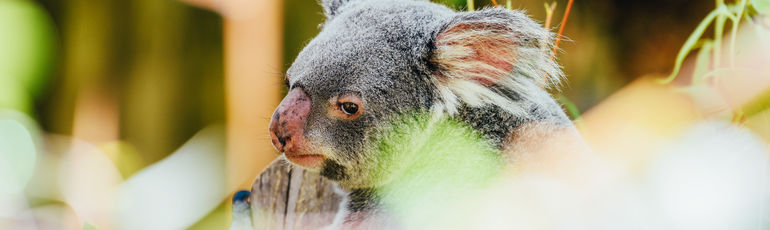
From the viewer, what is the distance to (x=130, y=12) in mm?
2678

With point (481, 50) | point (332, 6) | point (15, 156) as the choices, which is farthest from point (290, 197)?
point (15, 156)

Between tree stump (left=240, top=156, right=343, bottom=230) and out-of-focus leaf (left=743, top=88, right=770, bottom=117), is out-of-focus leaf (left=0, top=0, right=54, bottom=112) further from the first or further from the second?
out-of-focus leaf (left=743, top=88, right=770, bottom=117)

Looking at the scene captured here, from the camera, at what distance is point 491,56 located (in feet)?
3.54

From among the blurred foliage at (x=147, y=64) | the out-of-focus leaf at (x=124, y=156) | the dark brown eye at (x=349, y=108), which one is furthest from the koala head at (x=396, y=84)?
the out-of-focus leaf at (x=124, y=156)

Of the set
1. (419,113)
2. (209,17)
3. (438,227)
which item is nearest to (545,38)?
(419,113)

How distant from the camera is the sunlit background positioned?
225cm

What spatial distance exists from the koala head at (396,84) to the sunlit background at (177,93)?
997mm

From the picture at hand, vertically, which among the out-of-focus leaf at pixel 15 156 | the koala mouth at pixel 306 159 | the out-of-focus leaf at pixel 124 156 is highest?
the koala mouth at pixel 306 159

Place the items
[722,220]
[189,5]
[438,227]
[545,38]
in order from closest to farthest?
[545,38]
[438,227]
[722,220]
[189,5]

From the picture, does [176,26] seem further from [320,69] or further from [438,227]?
[438,227]

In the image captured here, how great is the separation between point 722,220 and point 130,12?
7.74ft

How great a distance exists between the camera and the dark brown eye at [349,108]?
109cm

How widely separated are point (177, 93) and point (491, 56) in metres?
1.92

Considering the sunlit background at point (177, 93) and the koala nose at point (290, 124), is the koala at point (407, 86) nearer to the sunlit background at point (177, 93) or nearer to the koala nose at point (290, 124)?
the koala nose at point (290, 124)
